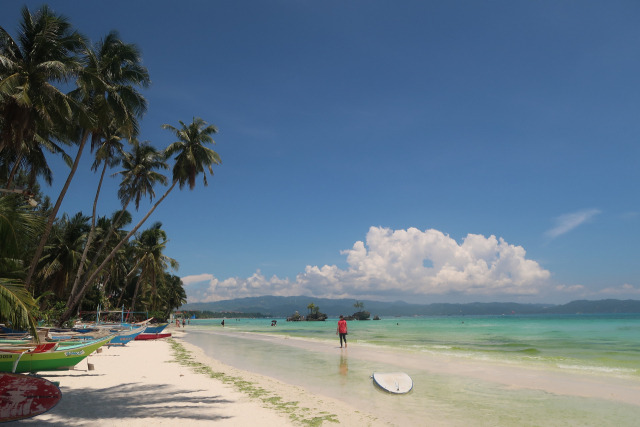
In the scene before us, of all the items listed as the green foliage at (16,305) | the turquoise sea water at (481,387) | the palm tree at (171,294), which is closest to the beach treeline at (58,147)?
the green foliage at (16,305)

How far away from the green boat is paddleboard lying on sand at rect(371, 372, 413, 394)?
8.65 meters

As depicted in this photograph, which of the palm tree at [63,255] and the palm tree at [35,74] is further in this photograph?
the palm tree at [63,255]

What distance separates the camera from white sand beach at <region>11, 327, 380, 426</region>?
7.09 meters

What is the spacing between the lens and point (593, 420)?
792 centimetres

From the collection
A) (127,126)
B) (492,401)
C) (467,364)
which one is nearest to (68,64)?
(127,126)

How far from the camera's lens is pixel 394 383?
34.7ft

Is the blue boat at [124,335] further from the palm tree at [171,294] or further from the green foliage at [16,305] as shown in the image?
the palm tree at [171,294]

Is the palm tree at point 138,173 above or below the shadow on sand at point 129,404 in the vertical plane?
above

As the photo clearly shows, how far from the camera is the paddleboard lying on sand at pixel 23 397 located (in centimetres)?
671

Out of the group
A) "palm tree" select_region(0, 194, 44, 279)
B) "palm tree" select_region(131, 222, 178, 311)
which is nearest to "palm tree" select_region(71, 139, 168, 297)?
"palm tree" select_region(131, 222, 178, 311)

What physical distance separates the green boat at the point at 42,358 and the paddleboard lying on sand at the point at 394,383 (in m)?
8.65

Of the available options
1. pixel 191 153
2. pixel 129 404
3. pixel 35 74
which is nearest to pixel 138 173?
pixel 191 153

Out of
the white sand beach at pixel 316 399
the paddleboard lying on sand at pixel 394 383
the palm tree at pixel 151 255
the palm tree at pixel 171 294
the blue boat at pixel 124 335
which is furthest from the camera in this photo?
the palm tree at pixel 171 294

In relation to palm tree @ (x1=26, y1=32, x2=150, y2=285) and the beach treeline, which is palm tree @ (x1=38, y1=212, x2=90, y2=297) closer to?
the beach treeline
